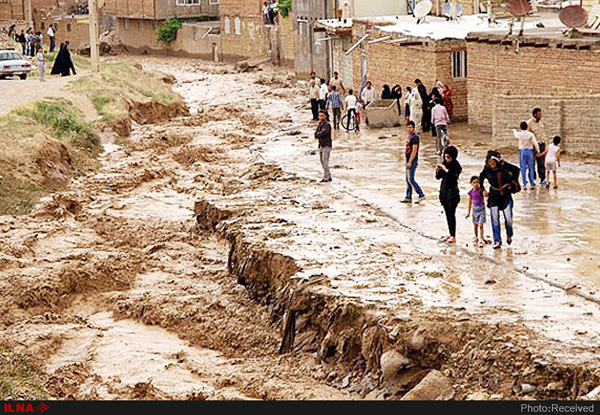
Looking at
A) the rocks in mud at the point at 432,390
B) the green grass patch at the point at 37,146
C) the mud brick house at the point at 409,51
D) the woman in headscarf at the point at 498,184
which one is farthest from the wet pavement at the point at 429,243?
the green grass patch at the point at 37,146

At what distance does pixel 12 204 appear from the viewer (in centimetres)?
2306

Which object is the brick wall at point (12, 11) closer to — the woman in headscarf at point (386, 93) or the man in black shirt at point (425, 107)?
the woman in headscarf at point (386, 93)

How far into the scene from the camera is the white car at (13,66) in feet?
139

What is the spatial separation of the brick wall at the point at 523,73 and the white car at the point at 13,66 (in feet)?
65.5

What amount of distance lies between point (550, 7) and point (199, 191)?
2030 centimetres

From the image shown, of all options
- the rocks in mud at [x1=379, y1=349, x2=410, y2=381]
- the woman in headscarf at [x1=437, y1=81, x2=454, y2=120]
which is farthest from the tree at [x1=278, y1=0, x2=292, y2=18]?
the rocks in mud at [x1=379, y1=349, x2=410, y2=381]

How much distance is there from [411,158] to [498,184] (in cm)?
384

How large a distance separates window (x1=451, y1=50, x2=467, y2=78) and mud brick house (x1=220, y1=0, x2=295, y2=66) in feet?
81.1

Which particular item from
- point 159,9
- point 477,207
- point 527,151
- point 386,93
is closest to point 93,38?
point 386,93

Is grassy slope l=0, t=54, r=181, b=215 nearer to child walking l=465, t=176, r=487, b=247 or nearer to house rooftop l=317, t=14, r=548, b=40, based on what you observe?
house rooftop l=317, t=14, r=548, b=40

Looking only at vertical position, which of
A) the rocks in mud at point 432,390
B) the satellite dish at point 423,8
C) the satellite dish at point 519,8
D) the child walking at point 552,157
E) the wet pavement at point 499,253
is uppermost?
the satellite dish at point 423,8

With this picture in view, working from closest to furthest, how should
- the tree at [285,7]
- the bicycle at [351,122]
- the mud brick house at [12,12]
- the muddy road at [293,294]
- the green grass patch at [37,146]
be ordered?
the muddy road at [293,294]
the green grass patch at [37,146]
the bicycle at [351,122]
the tree at [285,7]
the mud brick house at [12,12]

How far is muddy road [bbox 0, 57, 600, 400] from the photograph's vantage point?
492 inches
